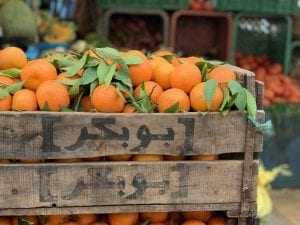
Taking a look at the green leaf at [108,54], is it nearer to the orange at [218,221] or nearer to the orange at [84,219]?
the orange at [84,219]

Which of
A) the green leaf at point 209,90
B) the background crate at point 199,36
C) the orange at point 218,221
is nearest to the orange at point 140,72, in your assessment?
the green leaf at point 209,90

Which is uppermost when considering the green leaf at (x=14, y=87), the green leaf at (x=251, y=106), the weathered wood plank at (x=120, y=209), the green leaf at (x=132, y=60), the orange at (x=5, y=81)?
the green leaf at (x=132, y=60)

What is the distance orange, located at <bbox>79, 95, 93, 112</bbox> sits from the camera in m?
1.76

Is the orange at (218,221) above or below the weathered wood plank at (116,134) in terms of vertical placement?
below

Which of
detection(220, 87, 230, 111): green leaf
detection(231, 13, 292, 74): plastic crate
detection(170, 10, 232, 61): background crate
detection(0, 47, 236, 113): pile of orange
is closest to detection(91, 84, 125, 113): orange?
detection(0, 47, 236, 113): pile of orange

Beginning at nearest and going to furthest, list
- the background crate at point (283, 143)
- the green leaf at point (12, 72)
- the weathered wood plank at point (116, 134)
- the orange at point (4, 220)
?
the weathered wood plank at point (116, 134) < the orange at point (4, 220) < the green leaf at point (12, 72) < the background crate at point (283, 143)

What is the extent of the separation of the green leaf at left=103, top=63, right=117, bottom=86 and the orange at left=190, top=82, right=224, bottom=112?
270 millimetres

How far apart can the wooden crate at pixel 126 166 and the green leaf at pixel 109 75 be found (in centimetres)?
11

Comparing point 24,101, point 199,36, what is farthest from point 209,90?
point 199,36

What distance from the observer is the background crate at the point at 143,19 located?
201 inches

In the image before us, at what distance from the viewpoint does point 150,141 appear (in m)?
1.71

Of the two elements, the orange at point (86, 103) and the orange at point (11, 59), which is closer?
the orange at point (86, 103)

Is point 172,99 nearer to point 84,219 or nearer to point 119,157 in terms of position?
point 119,157

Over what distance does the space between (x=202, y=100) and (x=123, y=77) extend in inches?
10.5
